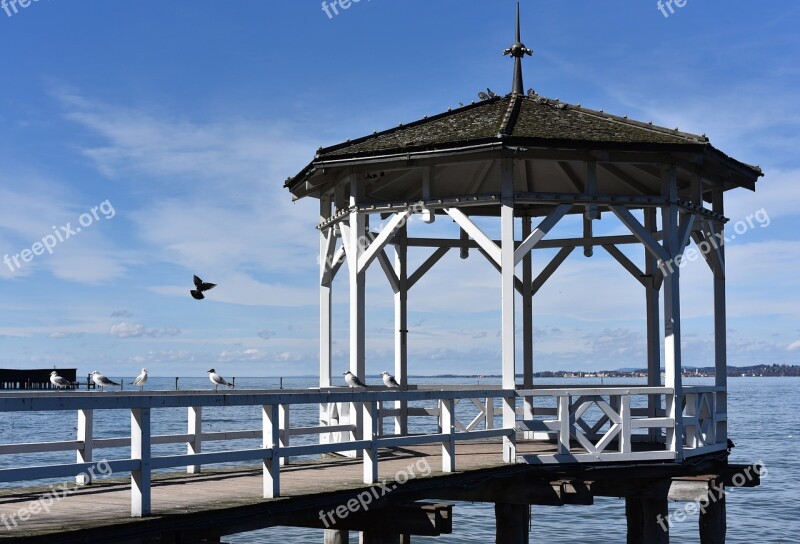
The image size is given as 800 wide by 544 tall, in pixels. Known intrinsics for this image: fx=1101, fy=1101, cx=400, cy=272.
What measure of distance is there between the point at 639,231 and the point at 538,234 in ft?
5.07

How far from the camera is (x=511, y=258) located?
51.5ft

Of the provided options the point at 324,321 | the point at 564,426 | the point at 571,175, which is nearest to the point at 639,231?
the point at 564,426

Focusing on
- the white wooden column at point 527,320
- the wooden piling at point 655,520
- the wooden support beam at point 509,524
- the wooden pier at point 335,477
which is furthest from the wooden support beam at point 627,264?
the wooden support beam at point 509,524

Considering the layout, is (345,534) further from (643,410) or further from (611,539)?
(611,539)

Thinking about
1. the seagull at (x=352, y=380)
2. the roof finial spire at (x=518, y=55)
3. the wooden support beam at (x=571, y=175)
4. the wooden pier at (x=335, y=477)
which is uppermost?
the roof finial spire at (x=518, y=55)

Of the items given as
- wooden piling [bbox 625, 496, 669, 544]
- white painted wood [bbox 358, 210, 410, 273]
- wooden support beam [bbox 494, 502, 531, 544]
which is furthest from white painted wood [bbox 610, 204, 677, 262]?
wooden support beam [bbox 494, 502, 531, 544]

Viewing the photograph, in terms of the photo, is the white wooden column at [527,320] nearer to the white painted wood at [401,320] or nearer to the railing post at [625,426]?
the white painted wood at [401,320]

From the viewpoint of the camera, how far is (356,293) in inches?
663

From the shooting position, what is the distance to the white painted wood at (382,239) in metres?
16.3

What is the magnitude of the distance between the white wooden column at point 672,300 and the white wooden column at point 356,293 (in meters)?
4.56

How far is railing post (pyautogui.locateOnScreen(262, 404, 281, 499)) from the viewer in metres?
11.1

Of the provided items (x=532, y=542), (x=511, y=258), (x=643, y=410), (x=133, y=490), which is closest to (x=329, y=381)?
(x=511, y=258)

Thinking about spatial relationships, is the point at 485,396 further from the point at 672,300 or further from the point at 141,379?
the point at 141,379

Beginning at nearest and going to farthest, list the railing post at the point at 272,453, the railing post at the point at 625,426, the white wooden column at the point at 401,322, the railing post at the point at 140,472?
the railing post at the point at 140,472 → the railing post at the point at 272,453 → the railing post at the point at 625,426 → the white wooden column at the point at 401,322
